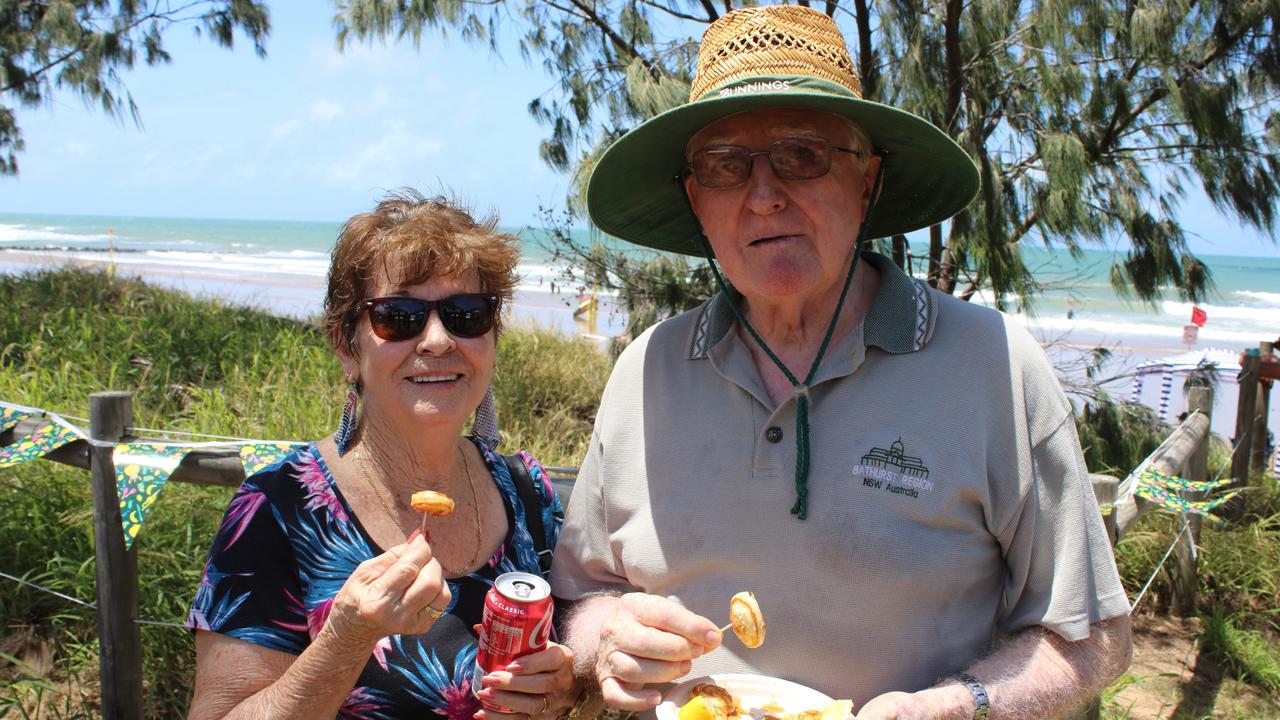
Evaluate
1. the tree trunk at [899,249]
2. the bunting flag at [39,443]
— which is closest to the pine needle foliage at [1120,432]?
the tree trunk at [899,249]

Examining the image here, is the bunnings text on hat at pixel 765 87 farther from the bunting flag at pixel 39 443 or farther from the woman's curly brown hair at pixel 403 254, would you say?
the bunting flag at pixel 39 443

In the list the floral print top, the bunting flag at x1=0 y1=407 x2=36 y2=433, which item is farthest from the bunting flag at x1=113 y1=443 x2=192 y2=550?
the floral print top

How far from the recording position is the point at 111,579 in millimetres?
2957

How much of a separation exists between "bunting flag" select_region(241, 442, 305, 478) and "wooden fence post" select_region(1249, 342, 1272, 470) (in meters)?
6.14

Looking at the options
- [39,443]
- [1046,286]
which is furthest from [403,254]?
[1046,286]

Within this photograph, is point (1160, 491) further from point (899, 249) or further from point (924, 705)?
point (924, 705)

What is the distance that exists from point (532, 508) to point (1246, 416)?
574cm

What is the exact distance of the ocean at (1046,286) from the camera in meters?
5.92

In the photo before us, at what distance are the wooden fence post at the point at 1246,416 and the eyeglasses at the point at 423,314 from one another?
19.3ft

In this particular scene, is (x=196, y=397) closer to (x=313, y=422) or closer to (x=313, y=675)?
(x=313, y=422)

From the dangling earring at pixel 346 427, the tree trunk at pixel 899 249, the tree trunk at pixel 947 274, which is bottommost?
the dangling earring at pixel 346 427

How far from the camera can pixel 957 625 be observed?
5.43 feet

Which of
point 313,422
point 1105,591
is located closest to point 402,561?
point 1105,591

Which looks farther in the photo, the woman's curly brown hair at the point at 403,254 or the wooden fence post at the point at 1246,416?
the wooden fence post at the point at 1246,416
